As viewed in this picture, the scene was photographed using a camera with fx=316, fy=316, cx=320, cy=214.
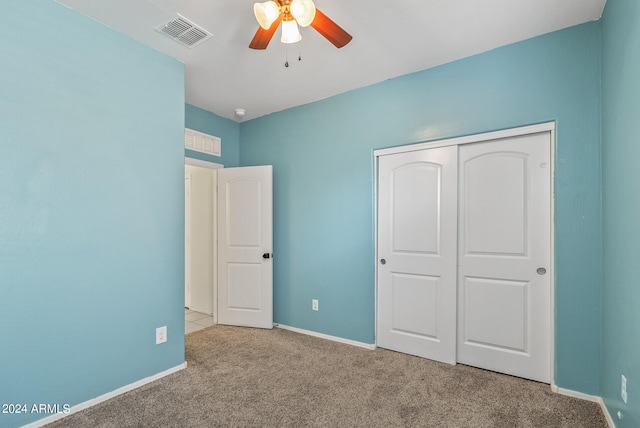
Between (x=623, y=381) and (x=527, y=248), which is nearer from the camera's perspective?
(x=623, y=381)

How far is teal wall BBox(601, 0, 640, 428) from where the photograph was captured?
1.52 m

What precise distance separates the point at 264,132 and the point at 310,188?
1.04 metres

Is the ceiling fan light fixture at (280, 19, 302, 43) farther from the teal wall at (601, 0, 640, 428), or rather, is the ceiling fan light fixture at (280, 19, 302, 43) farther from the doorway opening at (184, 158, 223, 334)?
the doorway opening at (184, 158, 223, 334)

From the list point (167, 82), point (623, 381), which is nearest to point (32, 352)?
point (167, 82)

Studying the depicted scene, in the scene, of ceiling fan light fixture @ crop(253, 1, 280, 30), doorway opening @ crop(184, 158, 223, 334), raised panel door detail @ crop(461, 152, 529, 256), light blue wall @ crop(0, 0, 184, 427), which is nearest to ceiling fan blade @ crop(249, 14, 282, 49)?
ceiling fan light fixture @ crop(253, 1, 280, 30)

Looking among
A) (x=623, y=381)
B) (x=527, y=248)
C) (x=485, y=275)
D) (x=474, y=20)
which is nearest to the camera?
(x=623, y=381)

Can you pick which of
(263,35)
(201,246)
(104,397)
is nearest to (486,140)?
(263,35)

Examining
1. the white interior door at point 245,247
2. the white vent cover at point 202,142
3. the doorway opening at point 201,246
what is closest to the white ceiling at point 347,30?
the white vent cover at point 202,142

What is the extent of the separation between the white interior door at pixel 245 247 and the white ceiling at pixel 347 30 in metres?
1.09

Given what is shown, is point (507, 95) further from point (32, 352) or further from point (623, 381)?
point (32, 352)

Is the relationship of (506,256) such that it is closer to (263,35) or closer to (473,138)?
(473,138)

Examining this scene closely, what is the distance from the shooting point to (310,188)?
3.64 m

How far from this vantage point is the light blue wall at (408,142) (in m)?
2.22

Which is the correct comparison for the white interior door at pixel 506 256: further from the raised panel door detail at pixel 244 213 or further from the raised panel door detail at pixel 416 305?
the raised panel door detail at pixel 244 213
